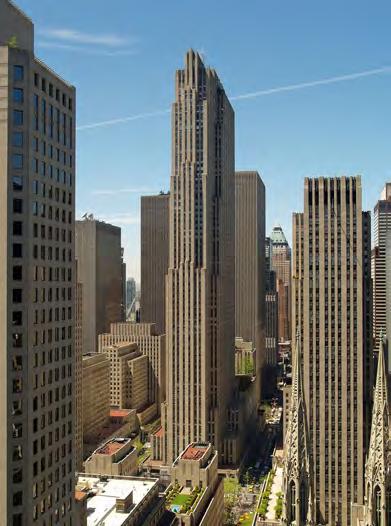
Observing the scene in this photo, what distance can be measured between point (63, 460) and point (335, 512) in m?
103

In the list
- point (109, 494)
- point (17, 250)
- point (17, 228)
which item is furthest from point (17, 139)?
point (109, 494)

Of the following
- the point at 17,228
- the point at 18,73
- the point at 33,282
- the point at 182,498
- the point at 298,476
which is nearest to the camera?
the point at 18,73

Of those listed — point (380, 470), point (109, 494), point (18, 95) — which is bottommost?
point (109, 494)

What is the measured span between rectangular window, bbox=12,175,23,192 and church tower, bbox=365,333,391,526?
7097cm

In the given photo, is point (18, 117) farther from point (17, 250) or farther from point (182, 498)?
point (182, 498)

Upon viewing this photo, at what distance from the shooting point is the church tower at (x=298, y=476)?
9219cm

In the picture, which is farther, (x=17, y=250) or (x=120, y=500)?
(x=120, y=500)

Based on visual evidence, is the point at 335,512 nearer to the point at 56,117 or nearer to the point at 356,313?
the point at 356,313

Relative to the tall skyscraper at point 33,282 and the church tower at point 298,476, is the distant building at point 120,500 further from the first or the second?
the tall skyscraper at point 33,282

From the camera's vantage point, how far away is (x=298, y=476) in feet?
303

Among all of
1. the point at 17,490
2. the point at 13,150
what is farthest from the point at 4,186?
the point at 17,490

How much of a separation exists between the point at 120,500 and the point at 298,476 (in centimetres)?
4060

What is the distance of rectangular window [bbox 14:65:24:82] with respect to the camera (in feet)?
197

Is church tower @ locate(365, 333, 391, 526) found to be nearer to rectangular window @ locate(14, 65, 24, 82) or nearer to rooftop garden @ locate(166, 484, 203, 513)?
rooftop garden @ locate(166, 484, 203, 513)
